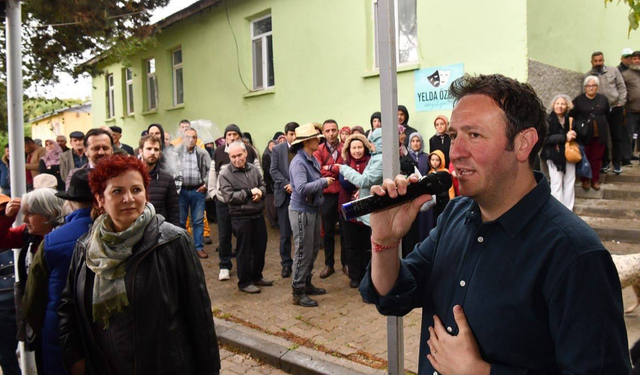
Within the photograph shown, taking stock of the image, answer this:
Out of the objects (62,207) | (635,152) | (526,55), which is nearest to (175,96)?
(526,55)

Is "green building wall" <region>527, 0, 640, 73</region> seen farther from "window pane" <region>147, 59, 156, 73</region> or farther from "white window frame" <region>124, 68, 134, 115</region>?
"white window frame" <region>124, 68, 134, 115</region>

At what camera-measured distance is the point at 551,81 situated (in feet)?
28.0

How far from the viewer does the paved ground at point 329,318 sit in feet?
15.3

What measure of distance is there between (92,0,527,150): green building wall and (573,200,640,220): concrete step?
228cm

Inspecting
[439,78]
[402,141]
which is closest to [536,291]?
[402,141]

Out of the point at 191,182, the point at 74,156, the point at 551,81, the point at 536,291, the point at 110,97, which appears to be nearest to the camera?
the point at 536,291

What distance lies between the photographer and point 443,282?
1740 mm

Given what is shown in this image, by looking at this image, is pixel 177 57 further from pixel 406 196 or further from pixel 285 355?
pixel 406 196

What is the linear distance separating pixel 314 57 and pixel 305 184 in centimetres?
590

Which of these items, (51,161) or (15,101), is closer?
(15,101)

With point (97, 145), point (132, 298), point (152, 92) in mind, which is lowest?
point (132, 298)

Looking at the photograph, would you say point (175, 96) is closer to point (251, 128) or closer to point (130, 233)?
point (251, 128)

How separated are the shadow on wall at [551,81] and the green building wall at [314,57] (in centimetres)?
31

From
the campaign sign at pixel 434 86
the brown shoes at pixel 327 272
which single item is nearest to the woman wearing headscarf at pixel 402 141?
the campaign sign at pixel 434 86
